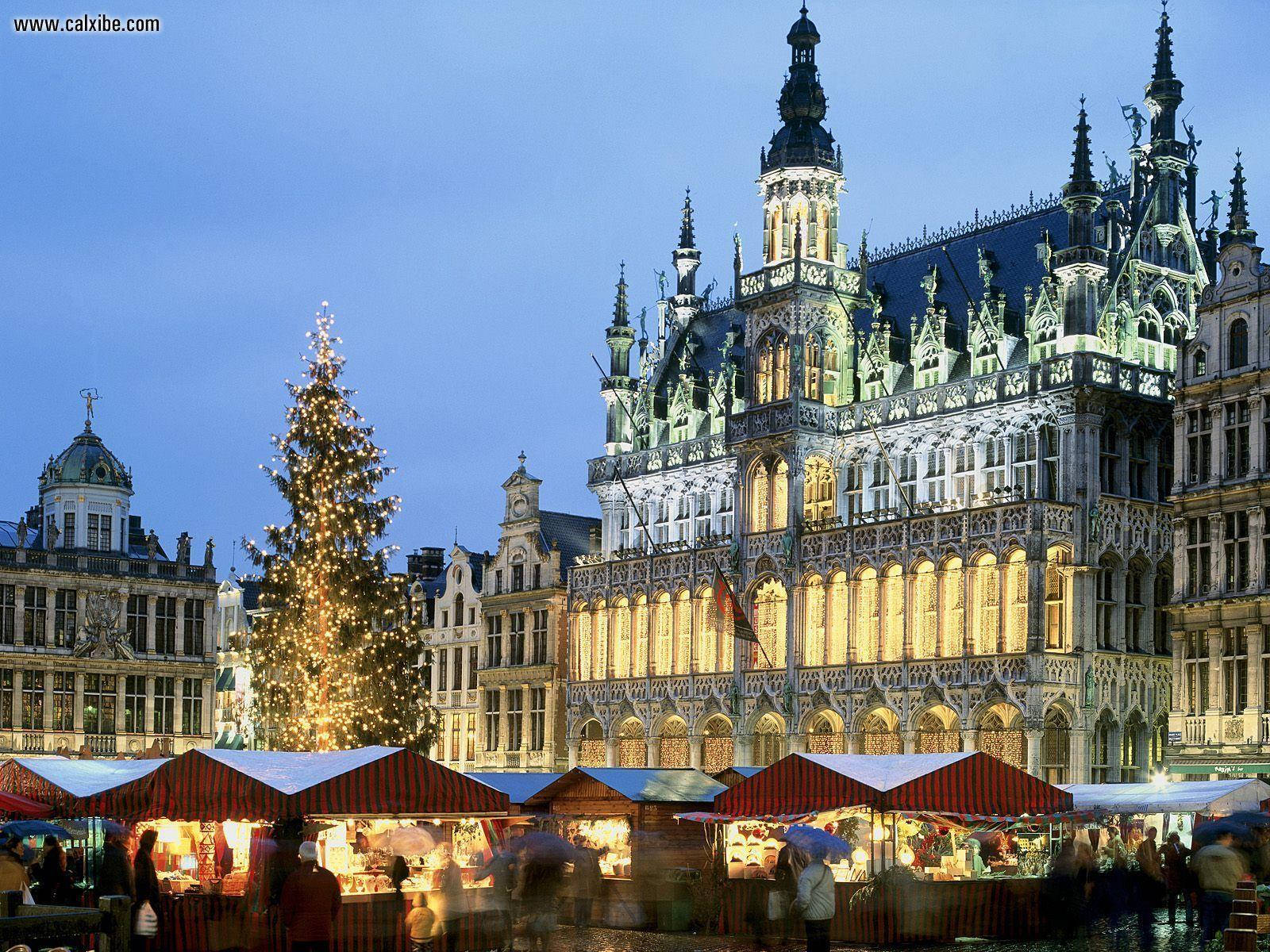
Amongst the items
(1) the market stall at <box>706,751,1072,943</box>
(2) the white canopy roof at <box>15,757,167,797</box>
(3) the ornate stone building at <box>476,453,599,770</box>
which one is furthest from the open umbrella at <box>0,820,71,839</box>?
(3) the ornate stone building at <box>476,453,599,770</box>

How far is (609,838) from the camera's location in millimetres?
38438

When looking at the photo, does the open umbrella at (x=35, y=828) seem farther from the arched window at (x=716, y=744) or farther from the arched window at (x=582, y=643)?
the arched window at (x=582, y=643)

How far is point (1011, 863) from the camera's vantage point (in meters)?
33.9

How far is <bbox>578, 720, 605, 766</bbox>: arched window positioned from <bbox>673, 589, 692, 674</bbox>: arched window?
14.3ft

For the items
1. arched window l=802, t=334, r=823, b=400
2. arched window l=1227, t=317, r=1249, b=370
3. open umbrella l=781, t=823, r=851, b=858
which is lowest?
open umbrella l=781, t=823, r=851, b=858

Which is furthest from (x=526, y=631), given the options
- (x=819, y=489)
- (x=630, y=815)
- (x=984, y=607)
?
(x=630, y=815)

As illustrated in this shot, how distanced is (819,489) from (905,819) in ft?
82.8

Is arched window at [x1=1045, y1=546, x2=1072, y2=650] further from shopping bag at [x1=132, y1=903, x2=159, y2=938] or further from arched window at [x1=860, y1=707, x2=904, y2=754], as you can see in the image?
shopping bag at [x1=132, y1=903, x2=159, y2=938]

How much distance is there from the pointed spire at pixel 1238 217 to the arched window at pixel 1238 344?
197 centimetres

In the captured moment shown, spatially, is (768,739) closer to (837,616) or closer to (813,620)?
(813,620)

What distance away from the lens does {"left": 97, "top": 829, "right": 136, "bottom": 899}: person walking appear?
996 inches

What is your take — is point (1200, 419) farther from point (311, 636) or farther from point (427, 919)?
point (427, 919)

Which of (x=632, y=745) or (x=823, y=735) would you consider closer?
(x=823, y=735)

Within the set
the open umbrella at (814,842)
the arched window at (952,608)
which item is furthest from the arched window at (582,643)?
the open umbrella at (814,842)
